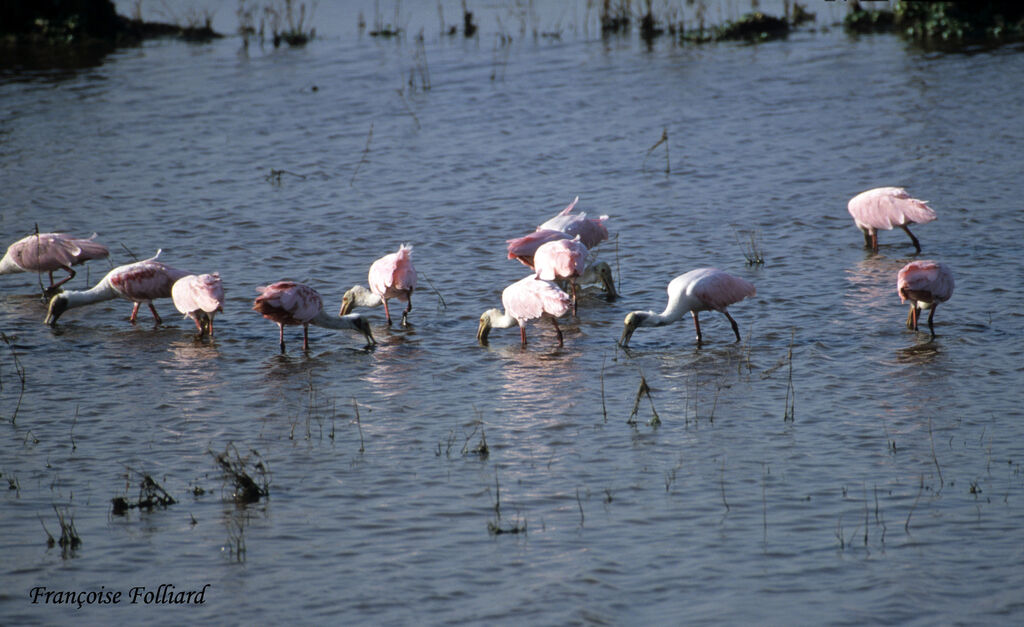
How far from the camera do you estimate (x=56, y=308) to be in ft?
31.4

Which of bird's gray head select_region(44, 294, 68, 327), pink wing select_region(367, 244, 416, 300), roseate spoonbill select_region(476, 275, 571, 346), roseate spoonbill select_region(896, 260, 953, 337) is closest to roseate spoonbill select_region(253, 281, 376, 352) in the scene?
pink wing select_region(367, 244, 416, 300)

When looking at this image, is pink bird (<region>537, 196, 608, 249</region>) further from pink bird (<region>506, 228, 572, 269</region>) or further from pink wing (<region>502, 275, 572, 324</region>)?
pink wing (<region>502, 275, 572, 324</region>)

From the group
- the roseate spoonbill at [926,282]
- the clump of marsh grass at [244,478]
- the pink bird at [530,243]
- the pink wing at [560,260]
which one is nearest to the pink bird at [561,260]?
the pink wing at [560,260]

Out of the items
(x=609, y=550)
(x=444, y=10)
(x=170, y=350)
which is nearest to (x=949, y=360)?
(x=609, y=550)

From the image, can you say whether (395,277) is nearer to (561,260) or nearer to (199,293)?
(561,260)

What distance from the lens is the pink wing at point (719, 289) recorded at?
858cm

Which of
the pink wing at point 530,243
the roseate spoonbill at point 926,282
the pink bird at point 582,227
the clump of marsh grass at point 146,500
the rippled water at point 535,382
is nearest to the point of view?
the rippled water at point 535,382

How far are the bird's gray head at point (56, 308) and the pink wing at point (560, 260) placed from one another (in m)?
3.60

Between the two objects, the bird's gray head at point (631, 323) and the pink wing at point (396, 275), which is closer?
the bird's gray head at point (631, 323)

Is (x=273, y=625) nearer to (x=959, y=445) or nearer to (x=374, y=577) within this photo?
(x=374, y=577)

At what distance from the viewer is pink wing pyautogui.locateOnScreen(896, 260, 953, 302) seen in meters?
8.27

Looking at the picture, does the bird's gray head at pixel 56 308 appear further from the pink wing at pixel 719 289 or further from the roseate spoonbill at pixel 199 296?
the pink wing at pixel 719 289

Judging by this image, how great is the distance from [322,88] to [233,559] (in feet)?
46.7

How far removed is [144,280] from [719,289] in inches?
166
